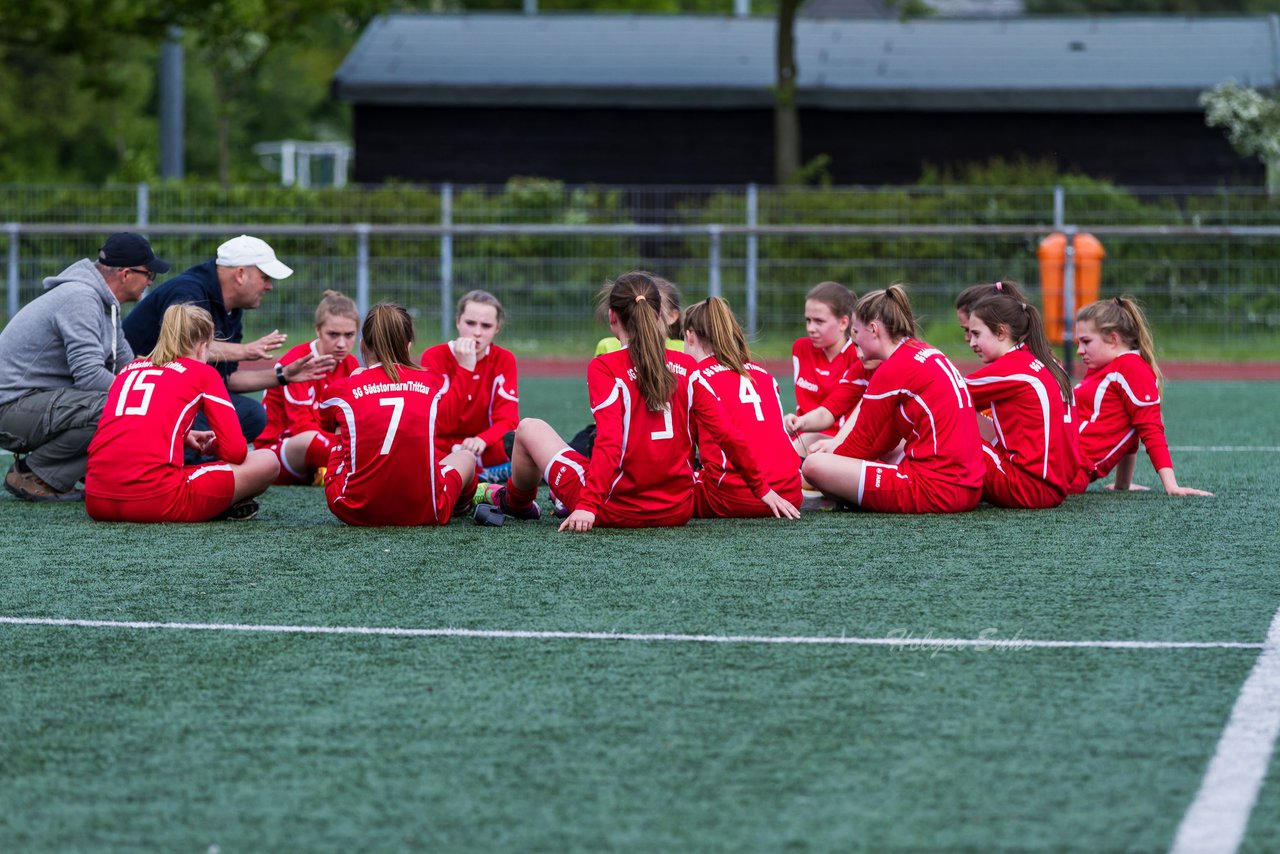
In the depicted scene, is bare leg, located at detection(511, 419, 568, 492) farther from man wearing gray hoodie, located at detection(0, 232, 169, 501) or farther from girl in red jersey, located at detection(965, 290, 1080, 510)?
man wearing gray hoodie, located at detection(0, 232, 169, 501)

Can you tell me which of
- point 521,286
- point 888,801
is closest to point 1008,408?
point 888,801

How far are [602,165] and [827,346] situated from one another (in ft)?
59.0

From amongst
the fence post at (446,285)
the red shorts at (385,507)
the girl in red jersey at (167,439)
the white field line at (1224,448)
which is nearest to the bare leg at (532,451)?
the red shorts at (385,507)

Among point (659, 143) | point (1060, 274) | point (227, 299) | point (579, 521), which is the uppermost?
point (659, 143)

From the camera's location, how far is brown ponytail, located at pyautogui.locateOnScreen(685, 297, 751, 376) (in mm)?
6902

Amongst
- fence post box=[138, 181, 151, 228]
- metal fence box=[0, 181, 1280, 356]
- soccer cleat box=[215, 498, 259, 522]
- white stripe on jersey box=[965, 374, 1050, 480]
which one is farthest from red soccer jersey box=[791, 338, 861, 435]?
fence post box=[138, 181, 151, 228]

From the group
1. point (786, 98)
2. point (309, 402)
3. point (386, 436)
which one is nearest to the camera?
point (386, 436)

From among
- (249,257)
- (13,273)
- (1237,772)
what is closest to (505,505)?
(249,257)

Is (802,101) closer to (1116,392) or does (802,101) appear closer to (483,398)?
(483,398)

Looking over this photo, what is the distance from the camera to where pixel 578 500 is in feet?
21.7

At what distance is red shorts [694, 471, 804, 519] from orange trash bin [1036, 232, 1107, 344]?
921 centimetres

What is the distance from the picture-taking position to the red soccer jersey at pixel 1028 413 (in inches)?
277

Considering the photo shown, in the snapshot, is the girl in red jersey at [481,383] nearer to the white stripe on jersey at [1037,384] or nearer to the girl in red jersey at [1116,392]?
the white stripe on jersey at [1037,384]

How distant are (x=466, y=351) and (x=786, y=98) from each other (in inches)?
621
